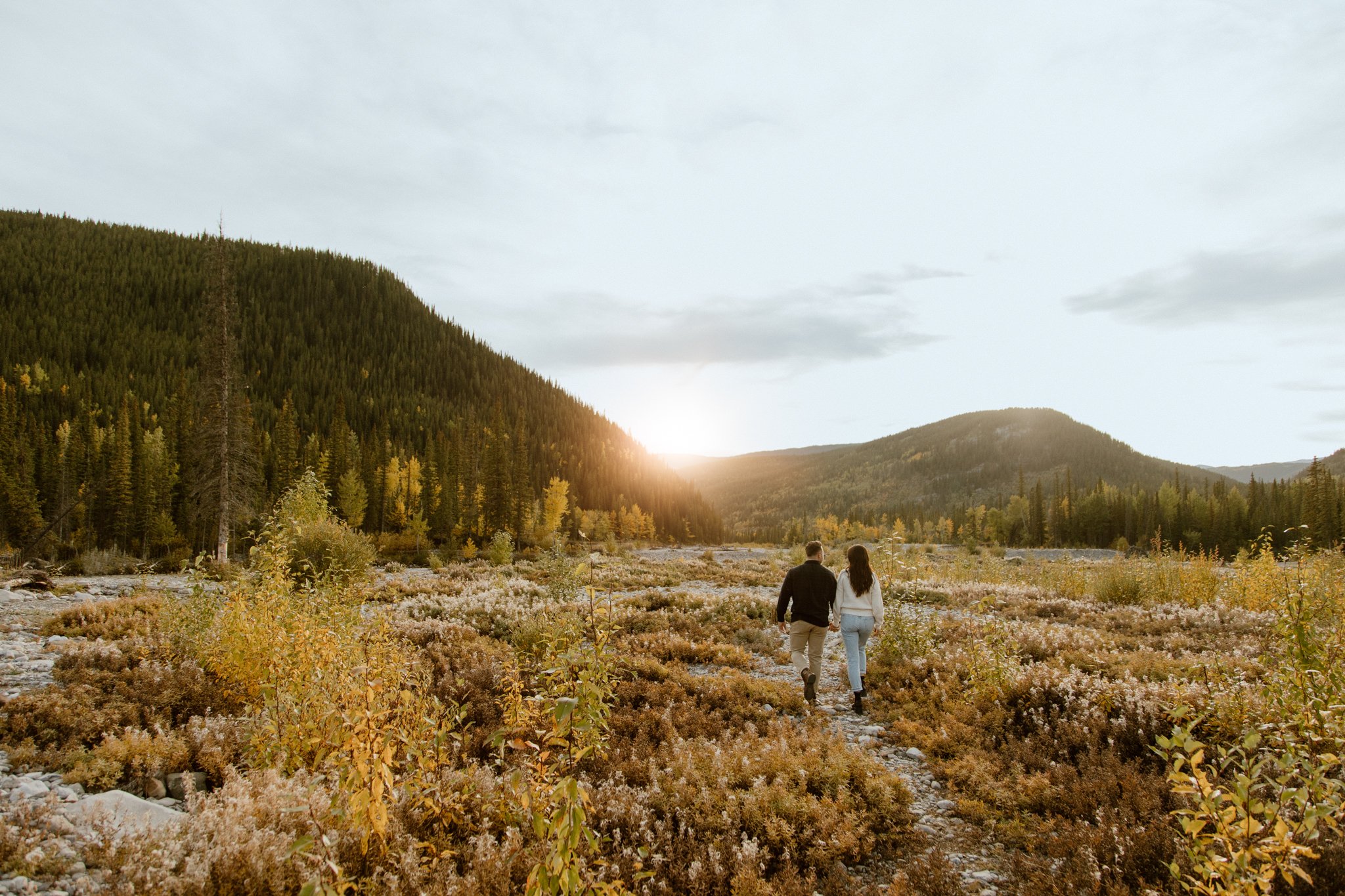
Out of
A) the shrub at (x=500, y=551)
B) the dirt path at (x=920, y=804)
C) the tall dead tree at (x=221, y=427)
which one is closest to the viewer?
the dirt path at (x=920, y=804)

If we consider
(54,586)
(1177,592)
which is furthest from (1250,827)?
(54,586)

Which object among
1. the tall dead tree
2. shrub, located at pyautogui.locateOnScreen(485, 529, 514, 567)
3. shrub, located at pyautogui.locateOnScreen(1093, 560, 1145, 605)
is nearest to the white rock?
shrub, located at pyautogui.locateOnScreen(1093, 560, 1145, 605)

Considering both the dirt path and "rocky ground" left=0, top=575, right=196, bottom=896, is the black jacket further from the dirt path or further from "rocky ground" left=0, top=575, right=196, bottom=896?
"rocky ground" left=0, top=575, right=196, bottom=896

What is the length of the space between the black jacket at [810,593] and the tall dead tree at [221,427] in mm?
32501

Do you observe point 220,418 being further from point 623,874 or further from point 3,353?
point 3,353

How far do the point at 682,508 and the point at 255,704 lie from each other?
10598 cm

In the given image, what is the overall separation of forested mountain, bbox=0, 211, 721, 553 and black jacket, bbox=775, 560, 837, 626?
112ft

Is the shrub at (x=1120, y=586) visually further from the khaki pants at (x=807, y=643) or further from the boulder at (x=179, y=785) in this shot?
the boulder at (x=179, y=785)

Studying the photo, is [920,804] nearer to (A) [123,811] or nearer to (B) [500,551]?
(A) [123,811]

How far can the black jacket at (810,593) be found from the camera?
10523mm

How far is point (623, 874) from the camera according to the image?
520cm

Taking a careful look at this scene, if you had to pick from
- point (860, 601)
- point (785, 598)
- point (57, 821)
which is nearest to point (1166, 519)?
point (860, 601)

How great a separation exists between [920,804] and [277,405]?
12209 centimetres

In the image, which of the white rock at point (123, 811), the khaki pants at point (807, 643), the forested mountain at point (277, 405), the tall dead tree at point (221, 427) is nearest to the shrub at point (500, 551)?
the tall dead tree at point (221, 427)
